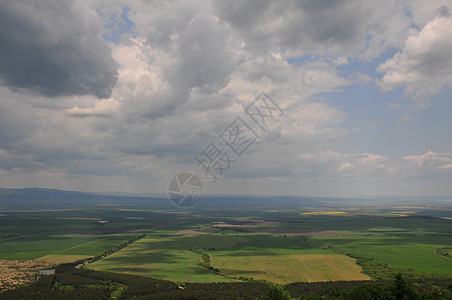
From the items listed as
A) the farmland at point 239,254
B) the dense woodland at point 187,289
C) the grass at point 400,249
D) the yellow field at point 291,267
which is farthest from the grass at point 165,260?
the grass at point 400,249

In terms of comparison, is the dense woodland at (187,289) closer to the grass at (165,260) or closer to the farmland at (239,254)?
the farmland at (239,254)

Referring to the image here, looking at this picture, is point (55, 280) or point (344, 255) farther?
point (344, 255)

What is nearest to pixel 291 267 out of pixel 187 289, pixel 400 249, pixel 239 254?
pixel 239 254

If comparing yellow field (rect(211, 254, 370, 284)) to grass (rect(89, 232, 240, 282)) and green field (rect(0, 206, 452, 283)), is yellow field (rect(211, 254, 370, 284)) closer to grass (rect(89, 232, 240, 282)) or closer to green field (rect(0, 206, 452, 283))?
green field (rect(0, 206, 452, 283))

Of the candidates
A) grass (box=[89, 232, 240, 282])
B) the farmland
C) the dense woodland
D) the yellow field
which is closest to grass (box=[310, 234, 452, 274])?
the farmland

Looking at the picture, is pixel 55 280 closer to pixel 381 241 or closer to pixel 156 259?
pixel 156 259

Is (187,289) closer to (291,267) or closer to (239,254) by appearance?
(291,267)

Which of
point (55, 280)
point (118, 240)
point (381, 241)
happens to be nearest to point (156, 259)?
point (55, 280)
